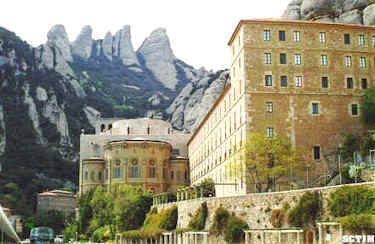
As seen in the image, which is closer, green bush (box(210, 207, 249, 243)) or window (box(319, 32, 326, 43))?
green bush (box(210, 207, 249, 243))

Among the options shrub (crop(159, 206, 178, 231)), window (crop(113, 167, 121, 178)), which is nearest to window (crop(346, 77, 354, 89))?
shrub (crop(159, 206, 178, 231))

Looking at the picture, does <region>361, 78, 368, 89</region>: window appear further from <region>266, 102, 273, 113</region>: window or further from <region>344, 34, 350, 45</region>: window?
<region>266, 102, 273, 113</region>: window

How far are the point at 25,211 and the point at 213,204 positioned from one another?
283 feet

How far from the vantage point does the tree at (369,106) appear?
5794 centimetres

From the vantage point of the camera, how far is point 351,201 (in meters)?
35.6

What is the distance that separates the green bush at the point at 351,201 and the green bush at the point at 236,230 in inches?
362

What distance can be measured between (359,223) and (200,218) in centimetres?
1953

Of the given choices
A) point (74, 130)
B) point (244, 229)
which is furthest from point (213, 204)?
point (74, 130)

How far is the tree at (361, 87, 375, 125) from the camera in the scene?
190 ft

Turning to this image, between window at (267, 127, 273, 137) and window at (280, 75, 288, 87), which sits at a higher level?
window at (280, 75, 288, 87)

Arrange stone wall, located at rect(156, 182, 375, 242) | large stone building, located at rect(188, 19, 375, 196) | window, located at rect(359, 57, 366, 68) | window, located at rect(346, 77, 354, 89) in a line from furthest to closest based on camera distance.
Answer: window, located at rect(359, 57, 366, 68) < window, located at rect(346, 77, 354, 89) < large stone building, located at rect(188, 19, 375, 196) < stone wall, located at rect(156, 182, 375, 242)

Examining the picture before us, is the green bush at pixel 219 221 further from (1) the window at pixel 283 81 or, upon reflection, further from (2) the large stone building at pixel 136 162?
(2) the large stone building at pixel 136 162

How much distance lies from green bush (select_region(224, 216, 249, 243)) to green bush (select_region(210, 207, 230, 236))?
148cm

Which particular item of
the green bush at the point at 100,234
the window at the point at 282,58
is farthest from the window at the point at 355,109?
the green bush at the point at 100,234
